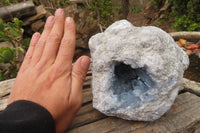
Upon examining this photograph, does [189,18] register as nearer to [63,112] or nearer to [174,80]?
[174,80]

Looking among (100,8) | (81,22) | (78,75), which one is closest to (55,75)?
(78,75)

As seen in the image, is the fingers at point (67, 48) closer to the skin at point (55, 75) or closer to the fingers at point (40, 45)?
the skin at point (55, 75)

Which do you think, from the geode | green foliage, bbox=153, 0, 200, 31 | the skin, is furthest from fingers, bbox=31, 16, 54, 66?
green foliage, bbox=153, 0, 200, 31

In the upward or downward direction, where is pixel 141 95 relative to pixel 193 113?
upward

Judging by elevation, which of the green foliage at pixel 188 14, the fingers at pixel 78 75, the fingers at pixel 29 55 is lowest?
the green foliage at pixel 188 14

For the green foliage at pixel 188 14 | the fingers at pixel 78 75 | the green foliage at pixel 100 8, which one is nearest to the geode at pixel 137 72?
the fingers at pixel 78 75

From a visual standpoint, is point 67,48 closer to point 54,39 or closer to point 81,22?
point 54,39

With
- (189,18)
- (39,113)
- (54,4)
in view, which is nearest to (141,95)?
(39,113)

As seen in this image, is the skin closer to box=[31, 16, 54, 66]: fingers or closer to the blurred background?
box=[31, 16, 54, 66]: fingers
